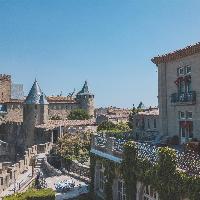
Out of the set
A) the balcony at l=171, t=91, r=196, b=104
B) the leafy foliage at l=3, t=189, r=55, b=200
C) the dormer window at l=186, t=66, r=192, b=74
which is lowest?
the leafy foliage at l=3, t=189, r=55, b=200

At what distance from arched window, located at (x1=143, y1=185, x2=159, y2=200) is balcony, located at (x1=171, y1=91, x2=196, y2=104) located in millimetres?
10337

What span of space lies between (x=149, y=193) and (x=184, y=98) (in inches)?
440

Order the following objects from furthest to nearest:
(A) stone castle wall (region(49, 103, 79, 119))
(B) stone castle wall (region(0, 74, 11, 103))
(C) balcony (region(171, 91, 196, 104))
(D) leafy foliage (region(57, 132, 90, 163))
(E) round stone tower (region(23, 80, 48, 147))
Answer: (A) stone castle wall (region(49, 103, 79, 119)) < (B) stone castle wall (region(0, 74, 11, 103)) < (E) round stone tower (region(23, 80, 48, 147)) < (D) leafy foliage (region(57, 132, 90, 163)) < (C) balcony (region(171, 91, 196, 104))

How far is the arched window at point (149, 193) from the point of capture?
1777 cm

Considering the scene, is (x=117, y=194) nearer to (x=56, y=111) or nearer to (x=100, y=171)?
(x=100, y=171)

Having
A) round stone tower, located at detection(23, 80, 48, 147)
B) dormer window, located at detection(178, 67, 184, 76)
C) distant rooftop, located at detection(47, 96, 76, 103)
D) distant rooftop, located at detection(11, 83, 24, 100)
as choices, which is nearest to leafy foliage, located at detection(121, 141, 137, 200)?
dormer window, located at detection(178, 67, 184, 76)

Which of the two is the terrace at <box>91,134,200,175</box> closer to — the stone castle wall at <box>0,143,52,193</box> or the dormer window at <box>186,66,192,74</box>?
the dormer window at <box>186,66,192,74</box>

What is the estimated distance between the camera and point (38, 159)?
44.4 metres

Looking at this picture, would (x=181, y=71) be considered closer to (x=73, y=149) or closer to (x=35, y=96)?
(x=73, y=149)

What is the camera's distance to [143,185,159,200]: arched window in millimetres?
17766

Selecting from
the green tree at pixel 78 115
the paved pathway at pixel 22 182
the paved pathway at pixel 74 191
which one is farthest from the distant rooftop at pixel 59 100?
the paved pathway at pixel 74 191

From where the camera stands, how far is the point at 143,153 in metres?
18.8

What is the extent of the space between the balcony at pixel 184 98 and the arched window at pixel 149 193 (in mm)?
10337

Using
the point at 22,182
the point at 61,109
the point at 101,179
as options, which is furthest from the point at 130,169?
the point at 61,109
